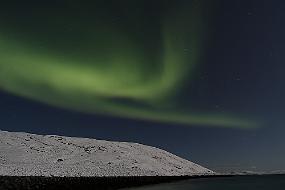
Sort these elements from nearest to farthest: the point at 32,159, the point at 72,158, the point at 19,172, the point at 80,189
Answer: the point at 80,189 < the point at 19,172 < the point at 32,159 < the point at 72,158

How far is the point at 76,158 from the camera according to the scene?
142m

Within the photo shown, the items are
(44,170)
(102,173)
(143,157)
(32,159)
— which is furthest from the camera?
(143,157)

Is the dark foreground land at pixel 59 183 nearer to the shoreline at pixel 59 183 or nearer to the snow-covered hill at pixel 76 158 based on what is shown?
the shoreline at pixel 59 183

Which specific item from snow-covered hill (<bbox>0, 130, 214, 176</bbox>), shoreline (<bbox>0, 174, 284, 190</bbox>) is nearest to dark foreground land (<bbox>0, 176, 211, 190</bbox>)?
shoreline (<bbox>0, 174, 284, 190</bbox>)

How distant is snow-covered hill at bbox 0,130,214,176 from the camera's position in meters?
117

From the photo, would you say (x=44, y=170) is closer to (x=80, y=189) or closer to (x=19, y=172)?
(x=19, y=172)

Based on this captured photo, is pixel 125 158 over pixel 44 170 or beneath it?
over

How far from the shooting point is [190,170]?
632 feet

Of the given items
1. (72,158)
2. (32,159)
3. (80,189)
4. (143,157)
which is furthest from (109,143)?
(80,189)

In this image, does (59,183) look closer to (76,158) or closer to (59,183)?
(59,183)

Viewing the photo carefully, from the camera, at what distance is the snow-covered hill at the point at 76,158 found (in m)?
117

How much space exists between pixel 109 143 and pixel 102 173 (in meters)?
61.6

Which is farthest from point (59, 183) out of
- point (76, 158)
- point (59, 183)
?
point (76, 158)

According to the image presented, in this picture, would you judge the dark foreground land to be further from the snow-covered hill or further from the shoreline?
the snow-covered hill
